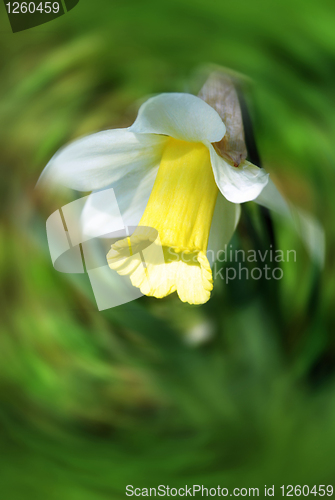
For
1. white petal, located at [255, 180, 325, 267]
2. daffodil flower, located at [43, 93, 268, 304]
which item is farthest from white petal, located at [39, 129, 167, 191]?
white petal, located at [255, 180, 325, 267]

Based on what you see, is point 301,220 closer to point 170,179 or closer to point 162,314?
point 170,179

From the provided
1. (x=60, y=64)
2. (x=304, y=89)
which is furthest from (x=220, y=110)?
(x=60, y=64)

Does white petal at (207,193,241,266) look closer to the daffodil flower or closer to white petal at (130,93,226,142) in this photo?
the daffodil flower

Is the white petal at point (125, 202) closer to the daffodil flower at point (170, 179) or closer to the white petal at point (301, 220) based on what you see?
the daffodil flower at point (170, 179)

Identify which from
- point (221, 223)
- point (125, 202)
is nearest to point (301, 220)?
point (221, 223)

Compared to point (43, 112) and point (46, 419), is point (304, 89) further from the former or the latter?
point (46, 419)

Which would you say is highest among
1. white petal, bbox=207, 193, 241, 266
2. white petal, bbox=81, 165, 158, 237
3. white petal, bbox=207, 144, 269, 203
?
white petal, bbox=81, 165, 158, 237

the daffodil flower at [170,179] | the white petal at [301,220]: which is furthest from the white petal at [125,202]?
the white petal at [301,220]
